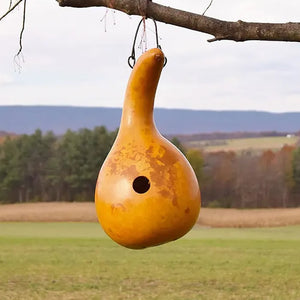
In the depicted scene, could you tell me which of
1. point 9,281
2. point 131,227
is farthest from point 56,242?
point 131,227

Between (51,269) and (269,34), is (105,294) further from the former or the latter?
(269,34)

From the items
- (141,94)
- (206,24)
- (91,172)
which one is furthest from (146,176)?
(91,172)

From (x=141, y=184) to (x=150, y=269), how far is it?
38.9 ft

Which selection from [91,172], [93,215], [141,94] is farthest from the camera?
[93,215]

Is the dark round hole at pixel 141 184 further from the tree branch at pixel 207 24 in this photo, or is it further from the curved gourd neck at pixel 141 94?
the tree branch at pixel 207 24

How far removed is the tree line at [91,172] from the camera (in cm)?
2284

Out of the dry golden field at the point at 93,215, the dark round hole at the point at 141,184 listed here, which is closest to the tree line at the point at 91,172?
the dry golden field at the point at 93,215

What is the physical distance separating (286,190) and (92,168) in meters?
6.97

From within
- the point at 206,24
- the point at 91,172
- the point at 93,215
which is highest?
the point at 91,172

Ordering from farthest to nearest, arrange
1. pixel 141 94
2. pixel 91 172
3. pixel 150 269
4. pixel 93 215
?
pixel 93 215 < pixel 91 172 < pixel 150 269 < pixel 141 94

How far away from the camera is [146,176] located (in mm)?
3408

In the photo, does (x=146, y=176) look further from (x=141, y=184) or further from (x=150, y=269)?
(x=150, y=269)

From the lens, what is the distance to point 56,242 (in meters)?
20.1

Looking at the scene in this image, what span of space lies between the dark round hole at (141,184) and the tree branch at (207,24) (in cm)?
76
